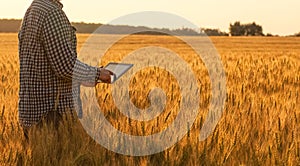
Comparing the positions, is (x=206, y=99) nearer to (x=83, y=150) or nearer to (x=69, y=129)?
(x=69, y=129)

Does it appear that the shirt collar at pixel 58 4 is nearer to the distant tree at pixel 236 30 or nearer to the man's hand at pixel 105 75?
the man's hand at pixel 105 75

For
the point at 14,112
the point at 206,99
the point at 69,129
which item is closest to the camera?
the point at 69,129

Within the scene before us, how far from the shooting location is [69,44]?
9.70 feet

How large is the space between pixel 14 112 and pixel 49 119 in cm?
39

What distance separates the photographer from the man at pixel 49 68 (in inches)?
115

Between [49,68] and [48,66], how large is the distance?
0.01 m

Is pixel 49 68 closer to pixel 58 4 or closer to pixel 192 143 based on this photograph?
pixel 58 4

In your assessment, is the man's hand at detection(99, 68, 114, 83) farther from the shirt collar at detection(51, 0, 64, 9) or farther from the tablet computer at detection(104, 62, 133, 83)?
the shirt collar at detection(51, 0, 64, 9)

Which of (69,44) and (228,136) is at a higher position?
(69,44)

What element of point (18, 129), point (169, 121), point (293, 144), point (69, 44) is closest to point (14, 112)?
point (18, 129)

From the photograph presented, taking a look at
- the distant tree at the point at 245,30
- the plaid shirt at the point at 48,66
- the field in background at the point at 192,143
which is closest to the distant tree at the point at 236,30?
the distant tree at the point at 245,30

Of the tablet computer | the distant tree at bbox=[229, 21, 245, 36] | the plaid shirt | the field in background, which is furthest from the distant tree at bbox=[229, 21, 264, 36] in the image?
the tablet computer

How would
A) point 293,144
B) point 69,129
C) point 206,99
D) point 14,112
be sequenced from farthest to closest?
1. point 206,99
2. point 14,112
3. point 69,129
4. point 293,144

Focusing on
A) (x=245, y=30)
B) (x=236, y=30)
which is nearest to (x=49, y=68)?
(x=236, y=30)
